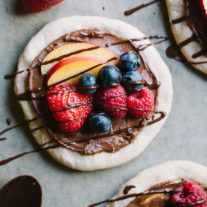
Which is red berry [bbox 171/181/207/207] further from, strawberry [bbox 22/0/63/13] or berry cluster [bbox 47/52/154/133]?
strawberry [bbox 22/0/63/13]

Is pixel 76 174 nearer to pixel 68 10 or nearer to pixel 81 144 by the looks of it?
pixel 81 144

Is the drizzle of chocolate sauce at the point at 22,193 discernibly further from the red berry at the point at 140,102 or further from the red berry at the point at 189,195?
the red berry at the point at 189,195

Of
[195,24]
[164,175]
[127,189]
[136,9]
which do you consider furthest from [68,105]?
[195,24]

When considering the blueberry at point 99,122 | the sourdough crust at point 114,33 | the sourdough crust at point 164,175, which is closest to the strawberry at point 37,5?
the sourdough crust at point 114,33

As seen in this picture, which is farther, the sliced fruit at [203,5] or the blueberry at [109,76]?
the sliced fruit at [203,5]

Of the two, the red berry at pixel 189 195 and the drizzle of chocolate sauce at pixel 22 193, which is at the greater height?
Result: the drizzle of chocolate sauce at pixel 22 193

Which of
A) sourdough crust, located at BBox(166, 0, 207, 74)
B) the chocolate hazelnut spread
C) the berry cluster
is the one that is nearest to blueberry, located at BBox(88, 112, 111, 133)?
the berry cluster

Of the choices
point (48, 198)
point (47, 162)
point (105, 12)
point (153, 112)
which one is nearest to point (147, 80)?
point (153, 112)
